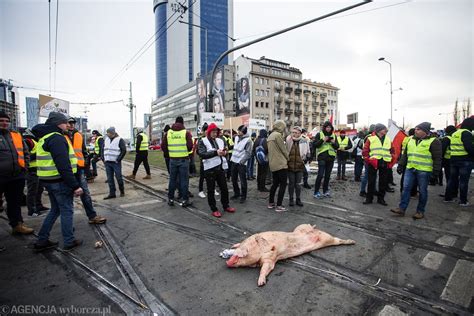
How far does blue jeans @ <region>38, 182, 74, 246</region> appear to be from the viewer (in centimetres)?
376

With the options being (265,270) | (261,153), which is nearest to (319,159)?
(261,153)

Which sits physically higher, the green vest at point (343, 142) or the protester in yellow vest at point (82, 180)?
the green vest at point (343, 142)

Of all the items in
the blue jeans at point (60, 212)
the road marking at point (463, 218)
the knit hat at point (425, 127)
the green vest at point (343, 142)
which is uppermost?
the knit hat at point (425, 127)

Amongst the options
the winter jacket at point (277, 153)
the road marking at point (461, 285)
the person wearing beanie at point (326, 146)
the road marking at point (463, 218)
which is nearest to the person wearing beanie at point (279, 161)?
the winter jacket at point (277, 153)

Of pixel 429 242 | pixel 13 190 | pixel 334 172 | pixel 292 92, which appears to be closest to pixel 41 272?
pixel 13 190

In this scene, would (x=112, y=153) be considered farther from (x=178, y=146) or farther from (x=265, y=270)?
(x=265, y=270)

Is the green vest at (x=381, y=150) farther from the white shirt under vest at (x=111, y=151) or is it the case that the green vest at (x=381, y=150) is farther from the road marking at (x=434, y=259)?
the white shirt under vest at (x=111, y=151)

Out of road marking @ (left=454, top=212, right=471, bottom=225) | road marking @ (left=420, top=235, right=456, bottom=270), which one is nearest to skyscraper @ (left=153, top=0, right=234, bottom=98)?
road marking @ (left=454, top=212, right=471, bottom=225)

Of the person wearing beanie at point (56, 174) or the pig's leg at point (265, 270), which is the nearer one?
the pig's leg at point (265, 270)

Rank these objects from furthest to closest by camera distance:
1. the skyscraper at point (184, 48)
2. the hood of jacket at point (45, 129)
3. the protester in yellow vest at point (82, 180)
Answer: the skyscraper at point (184, 48) < the protester in yellow vest at point (82, 180) < the hood of jacket at point (45, 129)

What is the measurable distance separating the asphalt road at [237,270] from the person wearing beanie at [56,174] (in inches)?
10.4

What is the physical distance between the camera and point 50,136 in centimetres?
363

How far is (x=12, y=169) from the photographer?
429 centimetres

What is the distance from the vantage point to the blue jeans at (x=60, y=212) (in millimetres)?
3760
